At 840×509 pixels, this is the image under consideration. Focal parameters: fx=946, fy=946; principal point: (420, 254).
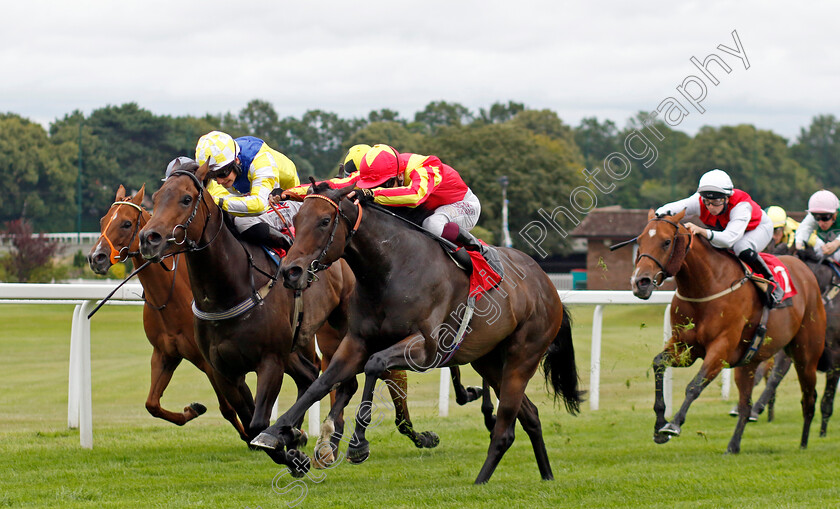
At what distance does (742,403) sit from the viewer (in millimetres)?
7309

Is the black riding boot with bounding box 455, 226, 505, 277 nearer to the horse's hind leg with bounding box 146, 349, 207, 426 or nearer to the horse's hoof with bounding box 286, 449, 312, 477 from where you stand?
the horse's hoof with bounding box 286, 449, 312, 477

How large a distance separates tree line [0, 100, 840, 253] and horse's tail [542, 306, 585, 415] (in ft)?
4.15

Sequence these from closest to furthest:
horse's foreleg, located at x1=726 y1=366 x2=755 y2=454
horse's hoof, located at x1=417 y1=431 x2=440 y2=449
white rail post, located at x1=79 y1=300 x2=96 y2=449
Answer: white rail post, located at x1=79 y1=300 x2=96 y2=449
horse's hoof, located at x1=417 y1=431 x2=440 y2=449
horse's foreleg, located at x1=726 y1=366 x2=755 y2=454

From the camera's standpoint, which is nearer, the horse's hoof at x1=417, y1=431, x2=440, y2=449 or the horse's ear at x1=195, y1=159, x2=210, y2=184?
the horse's ear at x1=195, y1=159, x2=210, y2=184

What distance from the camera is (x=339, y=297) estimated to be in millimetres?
6137

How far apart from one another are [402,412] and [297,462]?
1504 millimetres

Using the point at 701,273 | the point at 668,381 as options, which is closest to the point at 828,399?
the point at 668,381

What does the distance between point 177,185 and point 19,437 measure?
3253mm

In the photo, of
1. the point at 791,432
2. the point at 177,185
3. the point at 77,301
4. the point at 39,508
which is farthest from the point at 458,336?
the point at 791,432

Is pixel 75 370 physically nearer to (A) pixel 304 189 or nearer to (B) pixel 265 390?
(B) pixel 265 390

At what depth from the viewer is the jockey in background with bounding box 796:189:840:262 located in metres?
8.25

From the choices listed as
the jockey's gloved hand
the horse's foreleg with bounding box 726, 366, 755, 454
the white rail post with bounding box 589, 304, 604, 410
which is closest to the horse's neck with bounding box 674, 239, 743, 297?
the horse's foreleg with bounding box 726, 366, 755, 454

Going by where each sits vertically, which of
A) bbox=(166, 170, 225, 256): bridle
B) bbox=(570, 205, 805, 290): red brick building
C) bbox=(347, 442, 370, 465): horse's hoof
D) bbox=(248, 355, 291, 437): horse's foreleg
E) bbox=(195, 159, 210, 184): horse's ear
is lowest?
bbox=(570, 205, 805, 290): red brick building

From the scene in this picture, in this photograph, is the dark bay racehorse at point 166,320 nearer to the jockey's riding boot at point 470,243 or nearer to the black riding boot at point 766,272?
the jockey's riding boot at point 470,243
